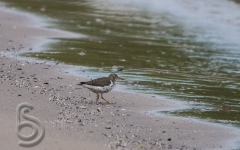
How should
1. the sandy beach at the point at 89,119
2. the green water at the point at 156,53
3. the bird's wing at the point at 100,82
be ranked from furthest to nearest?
the green water at the point at 156,53 < the bird's wing at the point at 100,82 < the sandy beach at the point at 89,119

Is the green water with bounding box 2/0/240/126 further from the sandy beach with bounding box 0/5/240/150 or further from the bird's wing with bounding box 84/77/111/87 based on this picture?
the bird's wing with bounding box 84/77/111/87

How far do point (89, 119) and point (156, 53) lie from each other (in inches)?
313

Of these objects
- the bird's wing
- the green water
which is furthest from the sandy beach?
the green water

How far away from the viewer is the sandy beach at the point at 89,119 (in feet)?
27.1

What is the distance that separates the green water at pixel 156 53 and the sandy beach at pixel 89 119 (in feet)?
2.25

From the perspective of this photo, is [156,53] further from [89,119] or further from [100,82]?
[89,119]

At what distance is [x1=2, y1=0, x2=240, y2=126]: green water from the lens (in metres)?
12.0

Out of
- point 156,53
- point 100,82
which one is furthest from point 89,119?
point 156,53

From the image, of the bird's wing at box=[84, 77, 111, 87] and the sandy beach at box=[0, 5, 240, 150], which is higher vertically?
the bird's wing at box=[84, 77, 111, 87]

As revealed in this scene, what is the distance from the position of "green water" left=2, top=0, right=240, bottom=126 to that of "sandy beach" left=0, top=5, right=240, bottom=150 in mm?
686

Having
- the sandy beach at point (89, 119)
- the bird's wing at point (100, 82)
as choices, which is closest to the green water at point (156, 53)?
the sandy beach at point (89, 119)

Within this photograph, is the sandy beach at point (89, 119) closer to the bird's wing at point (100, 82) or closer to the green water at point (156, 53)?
the bird's wing at point (100, 82)

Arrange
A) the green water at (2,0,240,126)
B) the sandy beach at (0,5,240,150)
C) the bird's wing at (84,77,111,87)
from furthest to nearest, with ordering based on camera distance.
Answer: the green water at (2,0,240,126), the bird's wing at (84,77,111,87), the sandy beach at (0,5,240,150)

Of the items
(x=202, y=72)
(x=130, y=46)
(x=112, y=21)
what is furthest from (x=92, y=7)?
(x=202, y=72)
